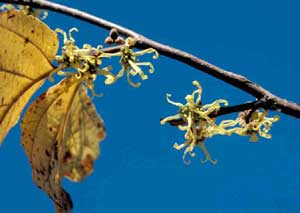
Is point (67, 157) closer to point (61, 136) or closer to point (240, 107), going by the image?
point (61, 136)

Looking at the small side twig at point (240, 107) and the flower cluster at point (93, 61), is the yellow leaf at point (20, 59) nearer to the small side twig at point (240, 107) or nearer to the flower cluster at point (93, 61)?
the flower cluster at point (93, 61)

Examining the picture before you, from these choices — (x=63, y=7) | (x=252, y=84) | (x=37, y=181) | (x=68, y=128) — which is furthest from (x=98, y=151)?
(x=63, y=7)

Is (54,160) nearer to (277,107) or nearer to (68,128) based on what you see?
(68,128)

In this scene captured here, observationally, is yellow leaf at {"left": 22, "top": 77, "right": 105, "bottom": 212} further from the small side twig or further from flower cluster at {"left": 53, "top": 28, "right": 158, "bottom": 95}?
the small side twig

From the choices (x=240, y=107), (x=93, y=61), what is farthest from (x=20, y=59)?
(x=240, y=107)

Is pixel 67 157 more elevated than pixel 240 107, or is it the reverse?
pixel 240 107
